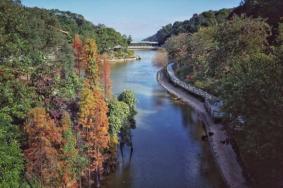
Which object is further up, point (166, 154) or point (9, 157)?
point (9, 157)

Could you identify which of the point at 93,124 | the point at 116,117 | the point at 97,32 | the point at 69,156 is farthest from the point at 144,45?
the point at 69,156

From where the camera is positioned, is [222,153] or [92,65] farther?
[92,65]

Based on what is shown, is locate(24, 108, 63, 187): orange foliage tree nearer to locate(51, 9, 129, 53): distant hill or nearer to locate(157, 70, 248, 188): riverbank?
locate(157, 70, 248, 188): riverbank

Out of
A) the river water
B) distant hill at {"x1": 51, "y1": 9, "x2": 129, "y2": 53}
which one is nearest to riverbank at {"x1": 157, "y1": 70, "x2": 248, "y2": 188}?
the river water

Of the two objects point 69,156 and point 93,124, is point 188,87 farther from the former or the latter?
point 69,156

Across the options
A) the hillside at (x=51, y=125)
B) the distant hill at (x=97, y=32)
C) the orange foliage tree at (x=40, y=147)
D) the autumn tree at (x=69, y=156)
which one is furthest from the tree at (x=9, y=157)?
the distant hill at (x=97, y=32)

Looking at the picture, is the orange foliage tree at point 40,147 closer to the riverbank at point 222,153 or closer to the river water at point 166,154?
the river water at point 166,154

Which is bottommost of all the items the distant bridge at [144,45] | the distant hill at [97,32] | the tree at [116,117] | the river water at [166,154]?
the river water at [166,154]
